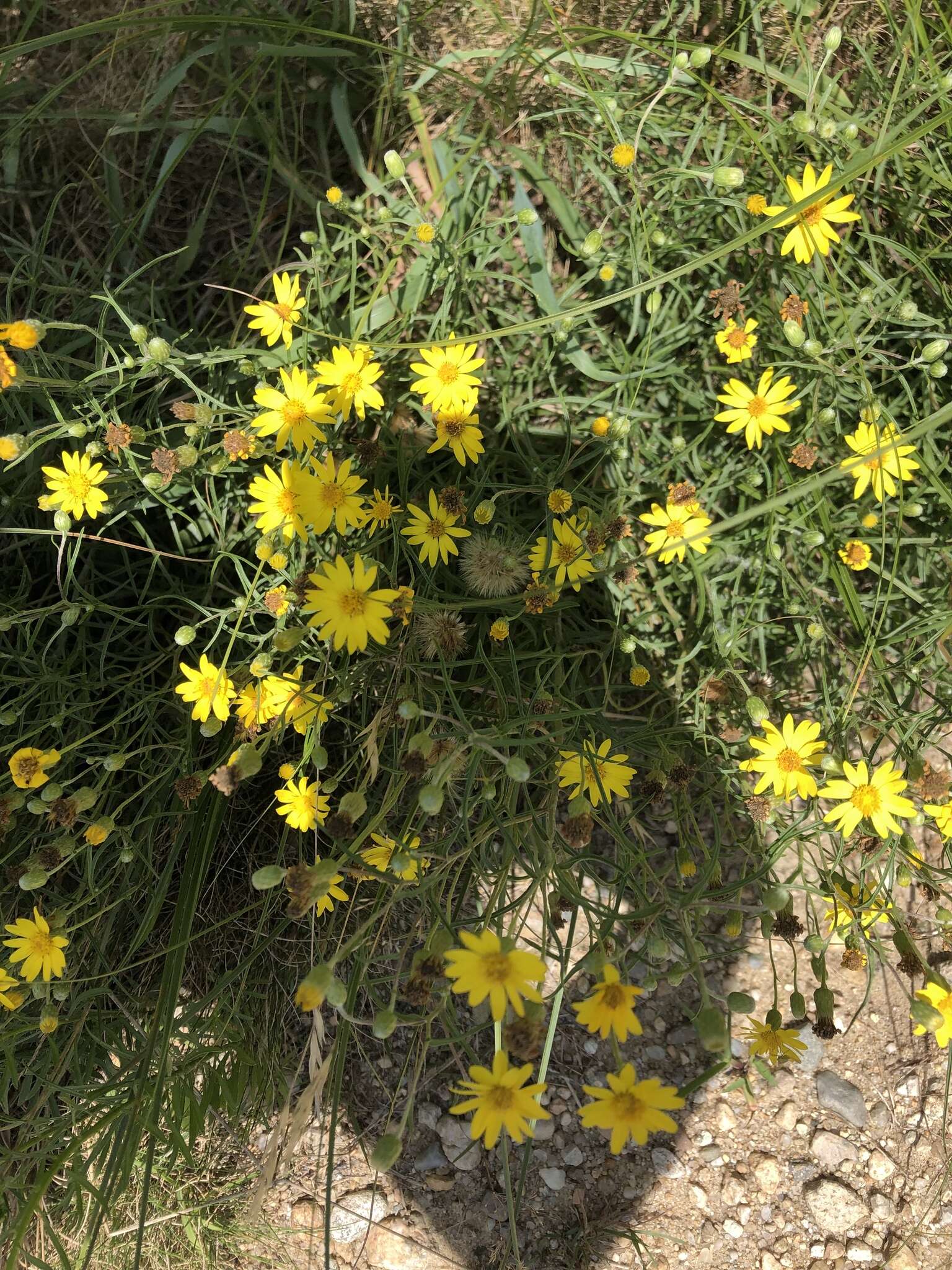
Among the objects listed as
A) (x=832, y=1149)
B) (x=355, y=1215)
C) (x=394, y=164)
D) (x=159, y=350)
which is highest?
(x=394, y=164)

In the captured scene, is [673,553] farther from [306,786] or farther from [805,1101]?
[805,1101]

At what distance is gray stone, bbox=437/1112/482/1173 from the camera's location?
2.46 m

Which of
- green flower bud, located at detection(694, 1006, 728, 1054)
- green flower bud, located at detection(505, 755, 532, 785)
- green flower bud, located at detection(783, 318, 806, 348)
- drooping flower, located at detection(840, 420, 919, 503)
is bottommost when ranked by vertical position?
green flower bud, located at detection(694, 1006, 728, 1054)

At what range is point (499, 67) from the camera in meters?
2.35

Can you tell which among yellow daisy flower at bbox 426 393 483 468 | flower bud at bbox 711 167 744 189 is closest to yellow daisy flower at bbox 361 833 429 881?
yellow daisy flower at bbox 426 393 483 468

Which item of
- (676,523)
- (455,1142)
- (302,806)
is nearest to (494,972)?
(302,806)

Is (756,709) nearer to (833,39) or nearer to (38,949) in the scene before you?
(833,39)

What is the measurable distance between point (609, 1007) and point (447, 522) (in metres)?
1.10

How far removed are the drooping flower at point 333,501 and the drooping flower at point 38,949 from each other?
108 centimetres

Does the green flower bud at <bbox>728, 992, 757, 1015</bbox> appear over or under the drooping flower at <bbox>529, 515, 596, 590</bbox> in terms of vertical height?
under

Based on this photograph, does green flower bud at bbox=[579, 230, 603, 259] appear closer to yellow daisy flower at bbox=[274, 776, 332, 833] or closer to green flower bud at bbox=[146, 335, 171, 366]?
green flower bud at bbox=[146, 335, 171, 366]

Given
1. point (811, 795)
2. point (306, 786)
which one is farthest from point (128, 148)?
point (811, 795)

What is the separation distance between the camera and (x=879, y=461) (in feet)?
6.49

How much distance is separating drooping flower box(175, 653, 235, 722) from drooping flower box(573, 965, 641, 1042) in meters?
0.99
